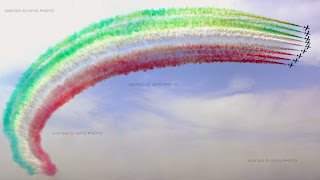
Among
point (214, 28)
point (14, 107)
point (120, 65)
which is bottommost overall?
point (14, 107)

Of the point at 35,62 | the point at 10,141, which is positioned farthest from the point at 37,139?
the point at 35,62

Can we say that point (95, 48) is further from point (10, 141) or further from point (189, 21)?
point (10, 141)

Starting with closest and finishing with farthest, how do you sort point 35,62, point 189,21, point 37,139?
point 189,21 → point 35,62 → point 37,139

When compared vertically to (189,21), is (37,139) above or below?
below

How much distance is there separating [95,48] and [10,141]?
29.9 feet

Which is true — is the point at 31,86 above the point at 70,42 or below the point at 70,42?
below

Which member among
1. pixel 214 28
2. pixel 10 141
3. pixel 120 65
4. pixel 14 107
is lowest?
pixel 10 141

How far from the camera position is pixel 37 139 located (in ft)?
74.1

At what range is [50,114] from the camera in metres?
21.5

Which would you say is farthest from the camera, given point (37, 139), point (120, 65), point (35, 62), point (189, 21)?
point (37, 139)

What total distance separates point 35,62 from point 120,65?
5469 mm

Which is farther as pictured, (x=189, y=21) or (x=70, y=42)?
(x=70, y=42)

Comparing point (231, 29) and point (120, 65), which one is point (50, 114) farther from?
point (231, 29)

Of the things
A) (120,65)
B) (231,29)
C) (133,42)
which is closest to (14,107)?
(120,65)
